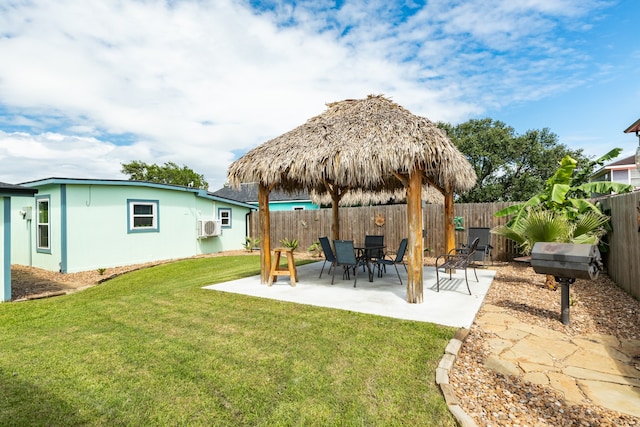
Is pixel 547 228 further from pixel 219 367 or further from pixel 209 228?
pixel 209 228

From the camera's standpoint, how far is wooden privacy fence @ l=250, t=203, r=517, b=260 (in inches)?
443

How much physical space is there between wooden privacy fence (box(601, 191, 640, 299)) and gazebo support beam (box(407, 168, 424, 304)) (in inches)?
140

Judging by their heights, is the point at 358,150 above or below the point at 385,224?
above

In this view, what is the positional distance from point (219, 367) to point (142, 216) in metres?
11.1

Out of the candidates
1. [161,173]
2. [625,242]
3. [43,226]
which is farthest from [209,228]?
[161,173]

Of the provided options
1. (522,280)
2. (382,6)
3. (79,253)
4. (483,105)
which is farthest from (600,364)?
(483,105)

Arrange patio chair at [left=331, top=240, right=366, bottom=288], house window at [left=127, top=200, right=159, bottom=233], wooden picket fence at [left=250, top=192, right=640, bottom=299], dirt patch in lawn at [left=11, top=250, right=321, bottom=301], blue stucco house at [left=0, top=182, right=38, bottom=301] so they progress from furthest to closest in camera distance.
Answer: house window at [left=127, top=200, right=159, bottom=233]
dirt patch in lawn at [left=11, top=250, right=321, bottom=301]
patio chair at [left=331, top=240, right=366, bottom=288]
blue stucco house at [left=0, top=182, right=38, bottom=301]
wooden picket fence at [left=250, top=192, right=640, bottom=299]

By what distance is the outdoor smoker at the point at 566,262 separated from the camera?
419 centimetres

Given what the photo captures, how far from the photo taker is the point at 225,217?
53.3 ft

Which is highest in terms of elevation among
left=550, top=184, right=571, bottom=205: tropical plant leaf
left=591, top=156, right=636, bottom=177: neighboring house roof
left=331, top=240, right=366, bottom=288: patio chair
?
left=591, top=156, right=636, bottom=177: neighboring house roof

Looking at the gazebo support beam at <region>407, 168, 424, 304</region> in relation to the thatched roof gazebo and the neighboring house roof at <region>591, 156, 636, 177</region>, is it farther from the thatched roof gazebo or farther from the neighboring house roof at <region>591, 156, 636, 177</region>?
the neighboring house roof at <region>591, 156, 636, 177</region>

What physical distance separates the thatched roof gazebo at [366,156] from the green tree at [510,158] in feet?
57.9

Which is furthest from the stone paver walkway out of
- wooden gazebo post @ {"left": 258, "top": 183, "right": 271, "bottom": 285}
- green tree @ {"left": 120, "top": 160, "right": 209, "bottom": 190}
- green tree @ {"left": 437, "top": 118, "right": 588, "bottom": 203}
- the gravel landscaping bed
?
green tree @ {"left": 120, "top": 160, "right": 209, "bottom": 190}

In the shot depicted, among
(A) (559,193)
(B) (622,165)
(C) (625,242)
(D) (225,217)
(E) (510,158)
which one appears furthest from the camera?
(E) (510,158)
